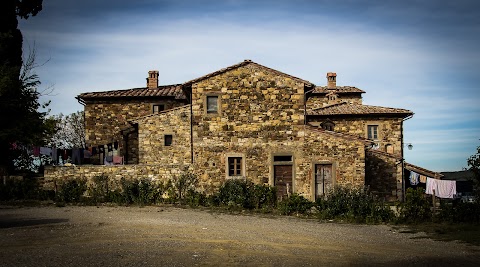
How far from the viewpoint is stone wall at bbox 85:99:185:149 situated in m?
32.2

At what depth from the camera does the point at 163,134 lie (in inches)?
1064

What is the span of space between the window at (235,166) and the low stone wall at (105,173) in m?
2.78

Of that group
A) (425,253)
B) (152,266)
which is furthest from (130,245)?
(425,253)

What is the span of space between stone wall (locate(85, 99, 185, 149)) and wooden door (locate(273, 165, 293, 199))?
1003cm

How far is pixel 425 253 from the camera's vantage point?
36.8 feet

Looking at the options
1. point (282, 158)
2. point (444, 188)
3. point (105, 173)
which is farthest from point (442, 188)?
point (105, 173)

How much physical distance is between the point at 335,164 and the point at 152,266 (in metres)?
16.9

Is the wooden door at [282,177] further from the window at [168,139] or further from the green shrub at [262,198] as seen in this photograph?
the window at [168,139]

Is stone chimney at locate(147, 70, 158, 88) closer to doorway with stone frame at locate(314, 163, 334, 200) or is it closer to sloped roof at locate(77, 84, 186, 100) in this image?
sloped roof at locate(77, 84, 186, 100)

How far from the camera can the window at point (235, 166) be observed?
25016 mm

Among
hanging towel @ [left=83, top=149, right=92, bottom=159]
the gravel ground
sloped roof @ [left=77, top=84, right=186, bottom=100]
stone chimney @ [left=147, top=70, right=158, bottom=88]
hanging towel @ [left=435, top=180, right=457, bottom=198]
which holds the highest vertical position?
stone chimney @ [left=147, top=70, right=158, bottom=88]

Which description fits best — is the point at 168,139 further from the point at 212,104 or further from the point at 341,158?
the point at 341,158

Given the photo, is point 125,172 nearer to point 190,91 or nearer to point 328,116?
point 190,91

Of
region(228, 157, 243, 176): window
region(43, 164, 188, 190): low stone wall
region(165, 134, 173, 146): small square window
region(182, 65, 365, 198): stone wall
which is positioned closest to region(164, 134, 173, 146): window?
region(165, 134, 173, 146): small square window
